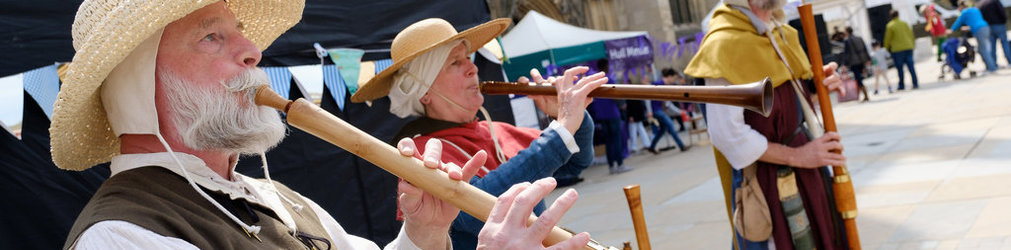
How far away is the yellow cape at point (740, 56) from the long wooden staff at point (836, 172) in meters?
0.12

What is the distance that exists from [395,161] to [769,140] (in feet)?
6.84

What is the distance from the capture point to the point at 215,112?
Result: 5.57 ft

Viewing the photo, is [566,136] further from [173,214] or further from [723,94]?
[173,214]

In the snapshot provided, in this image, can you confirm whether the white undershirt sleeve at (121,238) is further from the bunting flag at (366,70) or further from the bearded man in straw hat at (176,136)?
the bunting flag at (366,70)

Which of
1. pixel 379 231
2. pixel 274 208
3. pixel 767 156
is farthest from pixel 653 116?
pixel 274 208

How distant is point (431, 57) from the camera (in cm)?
276

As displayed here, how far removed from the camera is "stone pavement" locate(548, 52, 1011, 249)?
4.84 m

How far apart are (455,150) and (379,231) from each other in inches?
117

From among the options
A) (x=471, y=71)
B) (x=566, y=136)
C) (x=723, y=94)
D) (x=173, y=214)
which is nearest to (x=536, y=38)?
(x=471, y=71)

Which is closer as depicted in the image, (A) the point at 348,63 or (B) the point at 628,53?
(A) the point at 348,63

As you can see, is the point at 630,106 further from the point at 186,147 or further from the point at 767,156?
the point at 186,147

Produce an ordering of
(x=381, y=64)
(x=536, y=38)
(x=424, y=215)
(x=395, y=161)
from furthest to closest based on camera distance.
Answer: (x=536, y=38) → (x=381, y=64) → (x=424, y=215) → (x=395, y=161)

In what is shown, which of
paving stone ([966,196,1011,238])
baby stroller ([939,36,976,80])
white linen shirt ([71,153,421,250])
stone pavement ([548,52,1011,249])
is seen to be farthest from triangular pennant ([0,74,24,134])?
baby stroller ([939,36,976,80])

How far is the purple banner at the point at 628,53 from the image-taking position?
12.2 m
